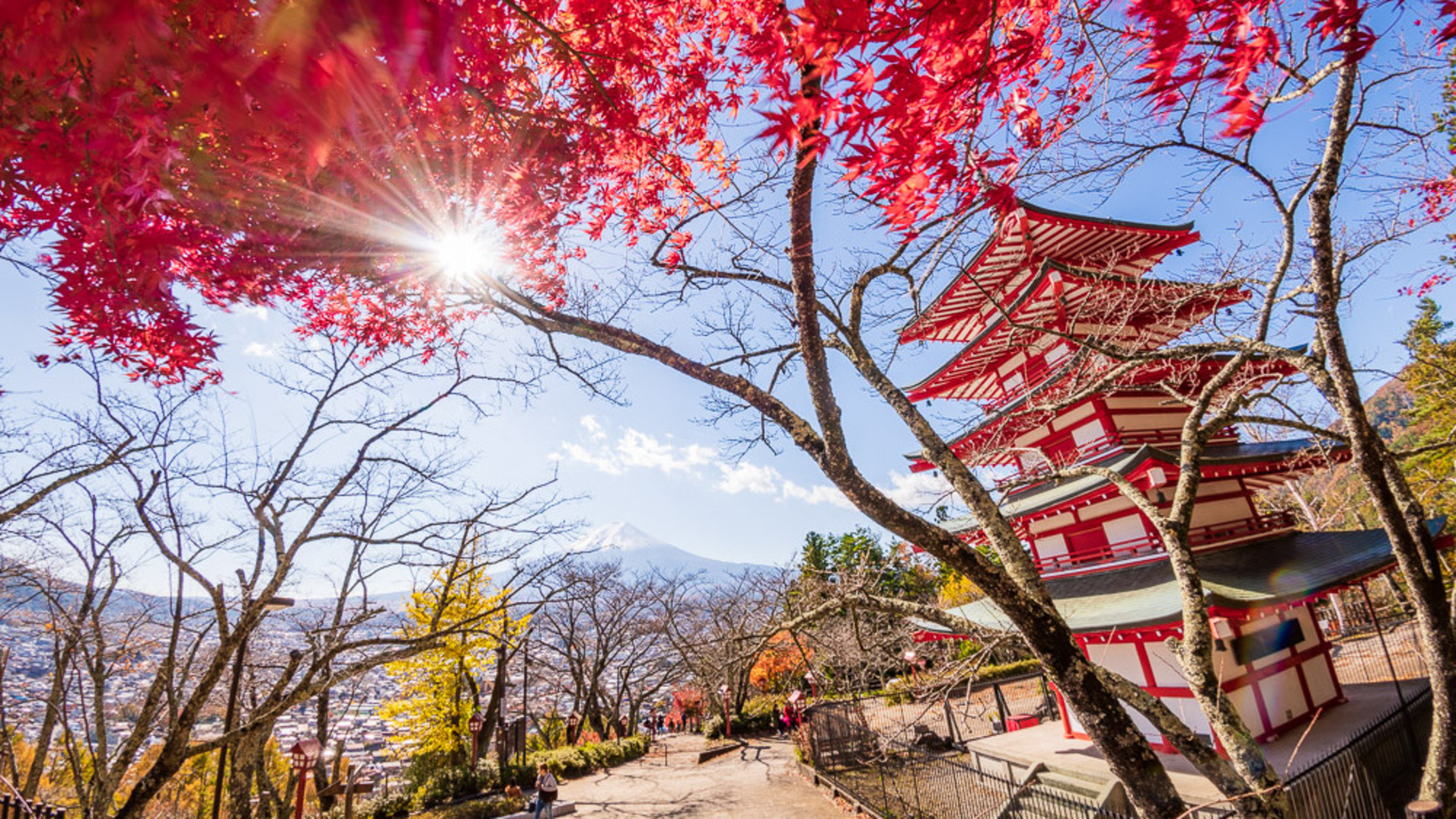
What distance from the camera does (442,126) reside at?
13.2 ft

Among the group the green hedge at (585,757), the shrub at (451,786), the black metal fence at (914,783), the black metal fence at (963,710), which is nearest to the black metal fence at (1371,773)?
the black metal fence at (914,783)

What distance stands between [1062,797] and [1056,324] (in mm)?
8086

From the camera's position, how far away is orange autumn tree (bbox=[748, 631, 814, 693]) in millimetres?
24844

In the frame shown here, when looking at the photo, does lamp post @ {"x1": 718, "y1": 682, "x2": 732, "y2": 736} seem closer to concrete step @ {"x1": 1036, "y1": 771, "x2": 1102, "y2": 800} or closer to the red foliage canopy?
concrete step @ {"x1": 1036, "y1": 771, "x2": 1102, "y2": 800}

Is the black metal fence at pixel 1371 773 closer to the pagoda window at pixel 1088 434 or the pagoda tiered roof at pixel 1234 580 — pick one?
the pagoda tiered roof at pixel 1234 580

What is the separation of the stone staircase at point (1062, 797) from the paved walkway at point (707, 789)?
4.14 m

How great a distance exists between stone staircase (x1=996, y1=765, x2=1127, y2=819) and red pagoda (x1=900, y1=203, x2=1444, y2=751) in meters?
1.98

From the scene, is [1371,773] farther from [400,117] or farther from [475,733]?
[475,733]

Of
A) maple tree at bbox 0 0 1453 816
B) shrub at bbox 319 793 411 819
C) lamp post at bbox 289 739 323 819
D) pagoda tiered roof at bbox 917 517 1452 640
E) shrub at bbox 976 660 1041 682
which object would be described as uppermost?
maple tree at bbox 0 0 1453 816

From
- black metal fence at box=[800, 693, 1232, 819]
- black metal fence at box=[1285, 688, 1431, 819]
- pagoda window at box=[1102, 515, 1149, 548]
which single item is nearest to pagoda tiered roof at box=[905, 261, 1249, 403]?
pagoda window at box=[1102, 515, 1149, 548]

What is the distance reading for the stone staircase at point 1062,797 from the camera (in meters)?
6.12

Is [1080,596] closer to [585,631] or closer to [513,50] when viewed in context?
[513,50]

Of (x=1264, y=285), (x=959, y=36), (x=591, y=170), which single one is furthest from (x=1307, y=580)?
(x=591, y=170)

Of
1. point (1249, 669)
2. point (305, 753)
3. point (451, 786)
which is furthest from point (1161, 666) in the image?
point (451, 786)
